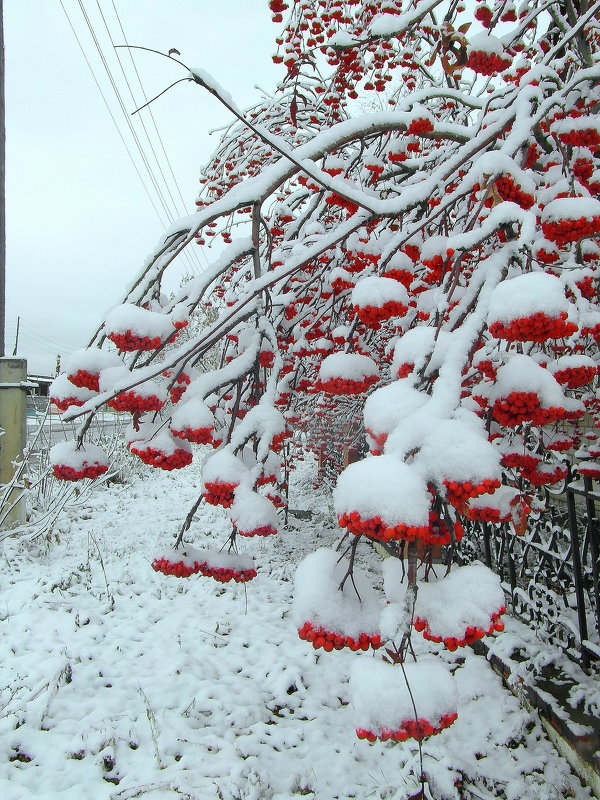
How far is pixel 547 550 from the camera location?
332 cm

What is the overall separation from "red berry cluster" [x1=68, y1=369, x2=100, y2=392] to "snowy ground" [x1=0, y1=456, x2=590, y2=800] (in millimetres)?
2054

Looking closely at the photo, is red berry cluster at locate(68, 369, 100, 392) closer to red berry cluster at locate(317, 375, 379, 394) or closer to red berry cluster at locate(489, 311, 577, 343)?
red berry cluster at locate(317, 375, 379, 394)

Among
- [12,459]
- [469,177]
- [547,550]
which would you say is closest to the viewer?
[469,177]

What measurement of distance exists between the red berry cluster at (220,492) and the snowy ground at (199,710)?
1.74 m

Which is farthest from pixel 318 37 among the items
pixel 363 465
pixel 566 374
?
pixel 363 465

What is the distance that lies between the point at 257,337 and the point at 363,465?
1074 millimetres

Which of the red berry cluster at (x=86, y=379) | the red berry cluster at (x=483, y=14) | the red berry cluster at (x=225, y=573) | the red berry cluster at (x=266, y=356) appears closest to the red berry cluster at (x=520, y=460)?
the red berry cluster at (x=266, y=356)

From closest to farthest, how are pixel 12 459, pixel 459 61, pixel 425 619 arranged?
pixel 425 619 < pixel 459 61 < pixel 12 459

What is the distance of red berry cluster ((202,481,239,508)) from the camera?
156 cm

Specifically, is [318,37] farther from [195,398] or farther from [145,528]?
[145,528]

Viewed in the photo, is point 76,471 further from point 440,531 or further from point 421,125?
point 421,125

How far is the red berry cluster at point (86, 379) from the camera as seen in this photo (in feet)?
5.00

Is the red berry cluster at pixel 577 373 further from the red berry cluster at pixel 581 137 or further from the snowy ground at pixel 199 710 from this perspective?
the snowy ground at pixel 199 710

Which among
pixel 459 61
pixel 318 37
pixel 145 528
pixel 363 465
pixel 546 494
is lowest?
pixel 145 528
